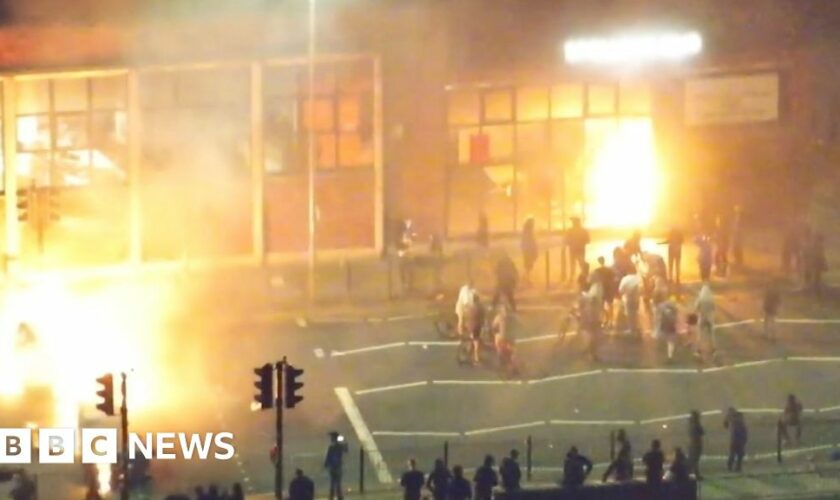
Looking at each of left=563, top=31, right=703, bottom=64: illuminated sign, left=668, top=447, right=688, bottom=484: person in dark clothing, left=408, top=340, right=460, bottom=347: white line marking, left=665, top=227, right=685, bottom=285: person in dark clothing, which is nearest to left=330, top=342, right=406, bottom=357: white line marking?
left=408, top=340, right=460, bottom=347: white line marking

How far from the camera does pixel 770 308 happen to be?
34.1 metres

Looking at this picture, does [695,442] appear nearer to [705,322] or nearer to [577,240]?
[705,322]

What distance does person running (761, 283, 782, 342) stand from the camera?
33934mm

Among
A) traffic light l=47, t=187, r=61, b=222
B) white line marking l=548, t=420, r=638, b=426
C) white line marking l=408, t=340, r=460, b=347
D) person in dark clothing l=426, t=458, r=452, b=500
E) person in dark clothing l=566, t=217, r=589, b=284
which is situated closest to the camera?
person in dark clothing l=426, t=458, r=452, b=500

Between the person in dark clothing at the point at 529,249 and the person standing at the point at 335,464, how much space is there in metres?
12.2

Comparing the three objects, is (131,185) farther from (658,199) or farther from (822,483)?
(822,483)

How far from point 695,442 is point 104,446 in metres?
8.26

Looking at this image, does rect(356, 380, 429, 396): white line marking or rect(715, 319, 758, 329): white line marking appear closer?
rect(356, 380, 429, 396): white line marking

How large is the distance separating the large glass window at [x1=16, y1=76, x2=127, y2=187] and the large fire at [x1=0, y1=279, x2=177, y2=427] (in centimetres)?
225

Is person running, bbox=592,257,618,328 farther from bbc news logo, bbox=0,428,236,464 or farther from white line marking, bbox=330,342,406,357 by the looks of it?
bbc news logo, bbox=0,428,236,464

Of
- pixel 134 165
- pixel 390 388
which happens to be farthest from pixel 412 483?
pixel 134 165

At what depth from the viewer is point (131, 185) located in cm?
4009

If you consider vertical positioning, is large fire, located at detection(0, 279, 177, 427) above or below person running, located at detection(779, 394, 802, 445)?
above

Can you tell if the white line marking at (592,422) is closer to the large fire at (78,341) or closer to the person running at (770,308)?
the person running at (770,308)
